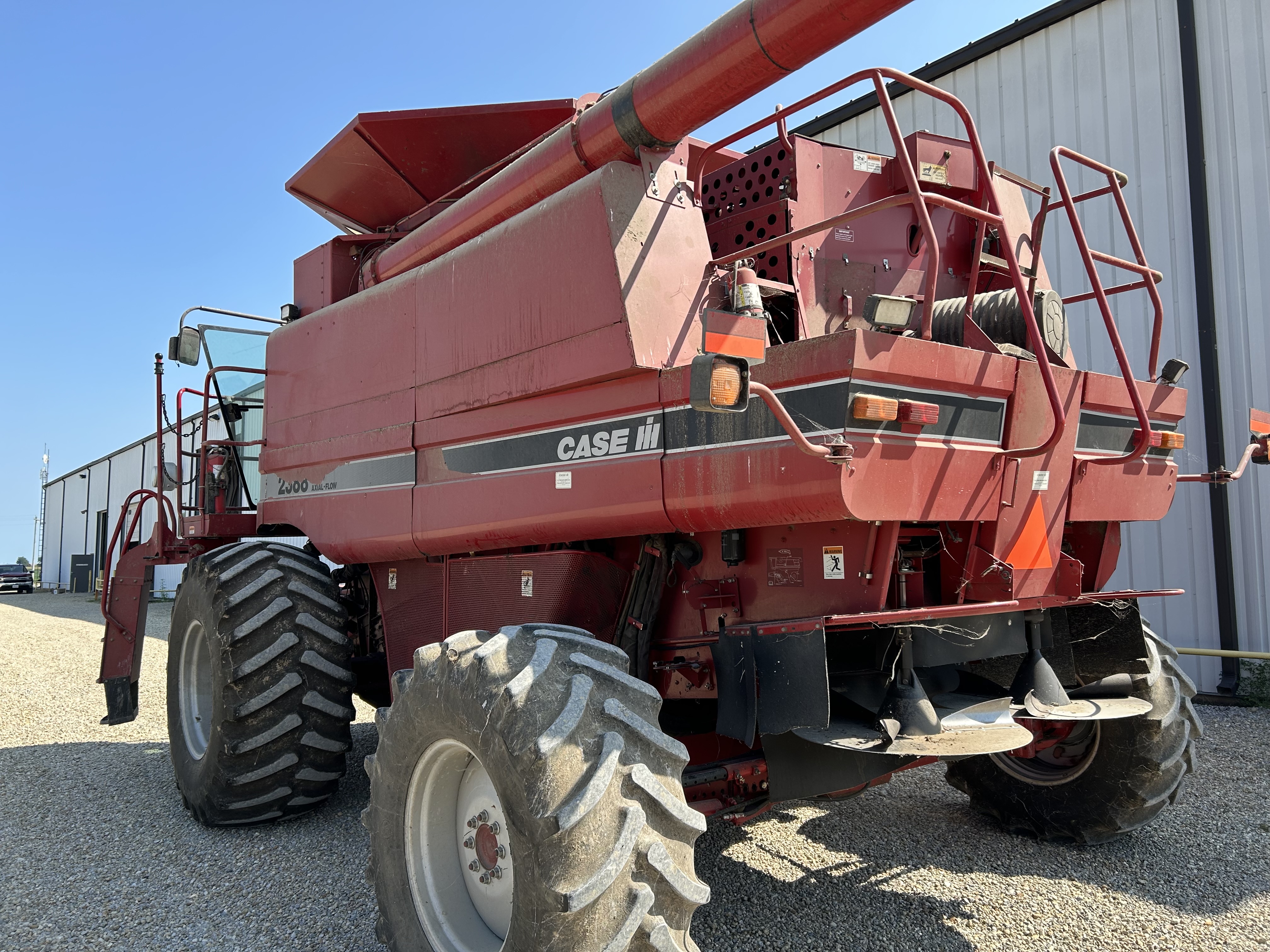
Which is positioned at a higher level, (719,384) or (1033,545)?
(719,384)

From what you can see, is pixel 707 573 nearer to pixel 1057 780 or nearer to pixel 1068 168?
pixel 1057 780

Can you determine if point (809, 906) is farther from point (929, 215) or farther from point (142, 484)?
point (142, 484)

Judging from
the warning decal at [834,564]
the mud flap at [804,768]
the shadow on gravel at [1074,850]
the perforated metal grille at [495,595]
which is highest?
the warning decal at [834,564]

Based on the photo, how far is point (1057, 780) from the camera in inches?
171

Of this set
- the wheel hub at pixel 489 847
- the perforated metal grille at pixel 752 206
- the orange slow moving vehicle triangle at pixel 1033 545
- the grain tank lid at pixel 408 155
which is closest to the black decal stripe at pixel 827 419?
the orange slow moving vehicle triangle at pixel 1033 545

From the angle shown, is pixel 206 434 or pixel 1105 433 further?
pixel 206 434

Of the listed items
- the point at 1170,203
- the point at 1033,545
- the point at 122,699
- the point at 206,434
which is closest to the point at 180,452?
the point at 206,434

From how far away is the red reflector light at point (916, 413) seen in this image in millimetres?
2777

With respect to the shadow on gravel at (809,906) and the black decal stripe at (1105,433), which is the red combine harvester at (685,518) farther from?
the shadow on gravel at (809,906)

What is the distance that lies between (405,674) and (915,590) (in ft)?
6.08

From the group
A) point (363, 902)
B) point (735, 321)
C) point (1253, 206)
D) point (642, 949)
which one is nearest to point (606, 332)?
point (735, 321)

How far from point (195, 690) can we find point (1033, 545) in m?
4.72

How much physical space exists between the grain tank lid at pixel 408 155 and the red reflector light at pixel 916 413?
2598 millimetres

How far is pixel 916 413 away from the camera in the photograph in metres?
2.78
